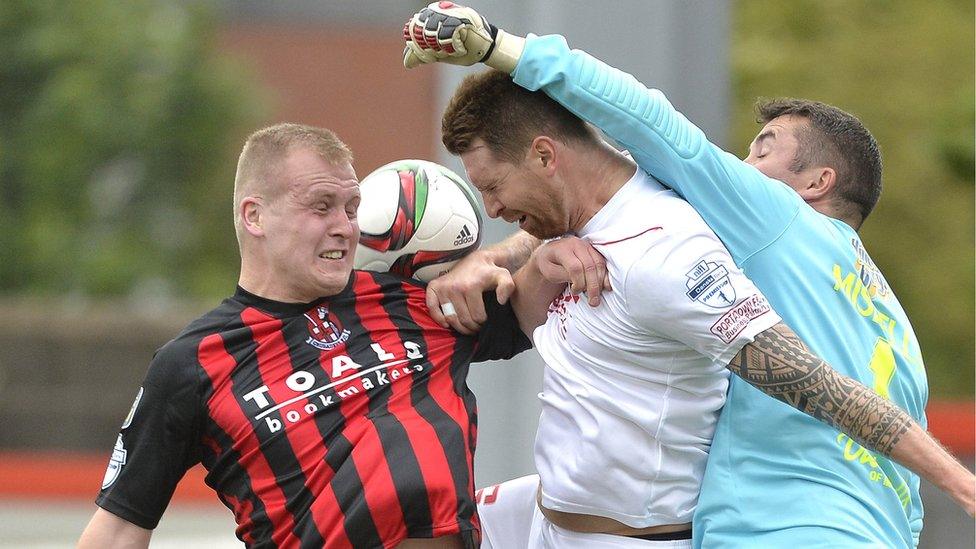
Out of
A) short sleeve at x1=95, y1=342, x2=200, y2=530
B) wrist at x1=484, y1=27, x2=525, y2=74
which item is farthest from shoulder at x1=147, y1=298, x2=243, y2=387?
wrist at x1=484, y1=27, x2=525, y2=74

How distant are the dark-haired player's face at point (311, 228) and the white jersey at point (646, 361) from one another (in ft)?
2.10

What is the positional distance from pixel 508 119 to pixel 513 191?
18cm

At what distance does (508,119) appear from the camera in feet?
11.4

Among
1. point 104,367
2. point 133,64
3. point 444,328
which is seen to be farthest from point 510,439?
point 133,64

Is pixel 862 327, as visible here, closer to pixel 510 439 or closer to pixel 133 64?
pixel 510 439

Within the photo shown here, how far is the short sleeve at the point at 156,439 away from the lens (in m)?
3.64

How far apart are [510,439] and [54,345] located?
Answer: 12.1 metres

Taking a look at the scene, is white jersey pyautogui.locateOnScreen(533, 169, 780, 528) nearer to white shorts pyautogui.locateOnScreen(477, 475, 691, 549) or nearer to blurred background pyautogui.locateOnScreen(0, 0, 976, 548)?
white shorts pyautogui.locateOnScreen(477, 475, 691, 549)

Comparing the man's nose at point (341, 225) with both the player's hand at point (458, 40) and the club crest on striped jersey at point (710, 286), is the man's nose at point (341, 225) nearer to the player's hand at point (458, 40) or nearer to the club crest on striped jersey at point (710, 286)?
the player's hand at point (458, 40)

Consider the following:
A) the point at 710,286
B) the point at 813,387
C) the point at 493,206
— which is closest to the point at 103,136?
the point at 493,206

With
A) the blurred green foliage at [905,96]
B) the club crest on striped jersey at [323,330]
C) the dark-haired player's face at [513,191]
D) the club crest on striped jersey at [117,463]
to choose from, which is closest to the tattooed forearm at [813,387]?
the dark-haired player's face at [513,191]

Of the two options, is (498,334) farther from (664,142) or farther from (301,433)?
(664,142)

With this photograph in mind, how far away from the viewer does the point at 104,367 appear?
15.6 m

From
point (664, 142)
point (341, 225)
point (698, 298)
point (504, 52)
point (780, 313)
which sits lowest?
point (780, 313)
